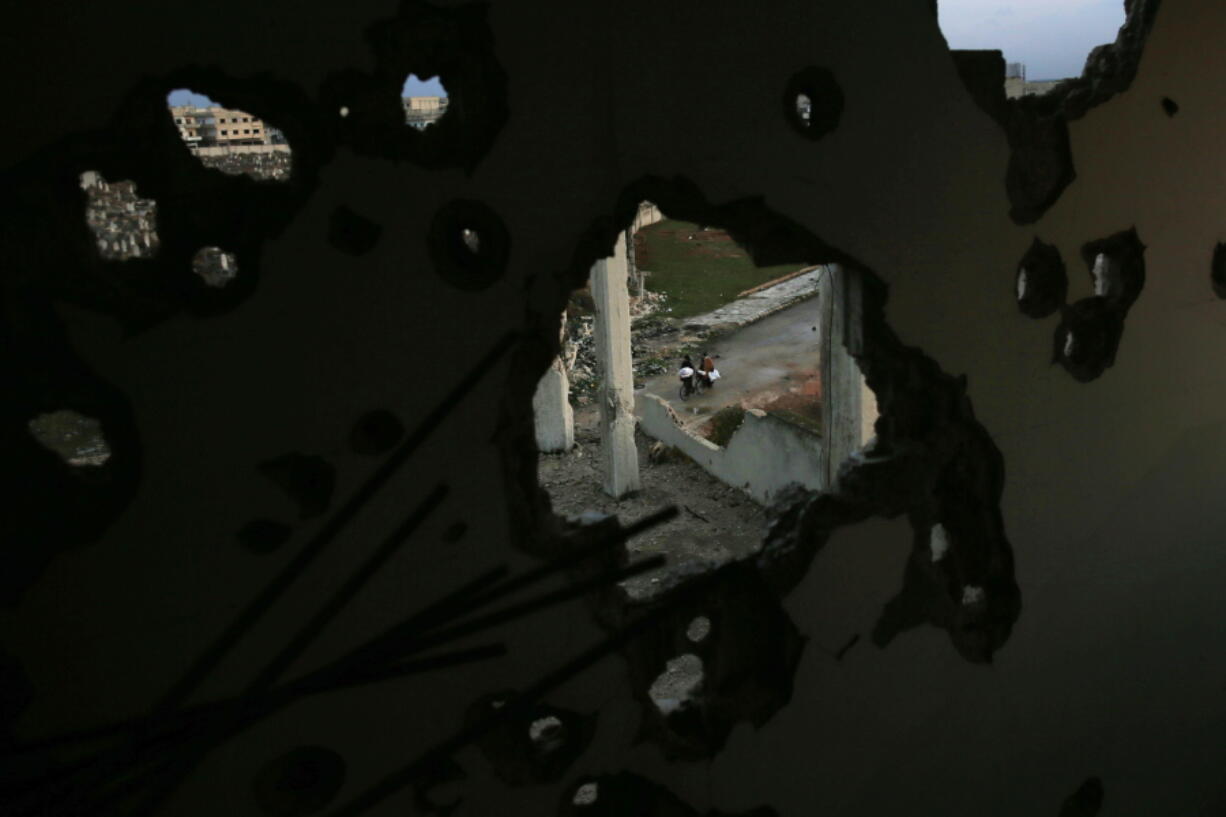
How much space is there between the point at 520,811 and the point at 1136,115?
11.0 feet

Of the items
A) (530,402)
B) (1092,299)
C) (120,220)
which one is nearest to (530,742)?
(530,402)

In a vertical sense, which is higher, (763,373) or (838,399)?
(838,399)

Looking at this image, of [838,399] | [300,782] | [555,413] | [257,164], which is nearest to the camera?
[300,782]

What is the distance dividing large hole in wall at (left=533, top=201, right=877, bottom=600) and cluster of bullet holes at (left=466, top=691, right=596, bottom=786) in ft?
10.1

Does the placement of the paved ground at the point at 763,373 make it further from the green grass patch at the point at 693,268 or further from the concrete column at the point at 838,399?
the concrete column at the point at 838,399

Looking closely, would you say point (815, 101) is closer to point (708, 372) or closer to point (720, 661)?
point (720, 661)

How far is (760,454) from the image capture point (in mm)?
11344

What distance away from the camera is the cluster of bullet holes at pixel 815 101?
2.72 m

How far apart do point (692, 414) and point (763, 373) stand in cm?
263

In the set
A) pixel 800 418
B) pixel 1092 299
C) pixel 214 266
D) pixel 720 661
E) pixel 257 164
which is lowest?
pixel 800 418

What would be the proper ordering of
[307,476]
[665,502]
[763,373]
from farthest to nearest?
1. [763,373]
2. [665,502]
3. [307,476]

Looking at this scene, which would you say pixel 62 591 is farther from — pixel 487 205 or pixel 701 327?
pixel 701 327

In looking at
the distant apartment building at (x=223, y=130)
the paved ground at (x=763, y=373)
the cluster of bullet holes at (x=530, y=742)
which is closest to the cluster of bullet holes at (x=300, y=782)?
the cluster of bullet holes at (x=530, y=742)

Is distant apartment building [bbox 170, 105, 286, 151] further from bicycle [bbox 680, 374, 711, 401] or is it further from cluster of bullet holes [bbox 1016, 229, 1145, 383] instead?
bicycle [bbox 680, 374, 711, 401]
